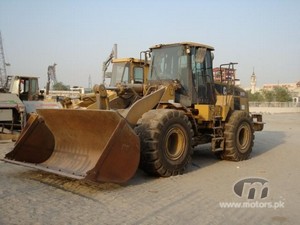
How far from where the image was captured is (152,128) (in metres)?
6.74

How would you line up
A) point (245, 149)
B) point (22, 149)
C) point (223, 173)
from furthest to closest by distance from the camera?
point (245, 149) < point (223, 173) < point (22, 149)

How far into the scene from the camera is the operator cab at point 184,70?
860cm

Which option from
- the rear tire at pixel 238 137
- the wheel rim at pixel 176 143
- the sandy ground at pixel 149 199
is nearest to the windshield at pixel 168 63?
the wheel rim at pixel 176 143

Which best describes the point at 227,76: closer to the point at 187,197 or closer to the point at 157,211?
the point at 187,197

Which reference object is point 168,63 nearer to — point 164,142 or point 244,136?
point 164,142

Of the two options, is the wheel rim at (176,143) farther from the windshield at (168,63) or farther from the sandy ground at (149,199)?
the windshield at (168,63)

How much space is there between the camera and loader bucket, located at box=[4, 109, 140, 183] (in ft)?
19.4

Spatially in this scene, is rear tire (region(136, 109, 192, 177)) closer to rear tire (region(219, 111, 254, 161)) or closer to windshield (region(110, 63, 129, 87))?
rear tire (region(219, 111, 254, 161))

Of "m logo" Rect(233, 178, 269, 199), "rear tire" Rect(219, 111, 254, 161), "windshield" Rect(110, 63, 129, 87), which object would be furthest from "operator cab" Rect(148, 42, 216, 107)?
"windshield" Rect(110, 63, 129, 87)

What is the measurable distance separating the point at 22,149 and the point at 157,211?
140 inches

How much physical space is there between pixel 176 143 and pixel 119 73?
292 inches

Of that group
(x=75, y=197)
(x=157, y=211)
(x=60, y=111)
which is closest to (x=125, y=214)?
(x=157, y=211)

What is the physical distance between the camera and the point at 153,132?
670 cm

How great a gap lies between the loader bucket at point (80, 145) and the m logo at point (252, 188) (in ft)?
6.13
